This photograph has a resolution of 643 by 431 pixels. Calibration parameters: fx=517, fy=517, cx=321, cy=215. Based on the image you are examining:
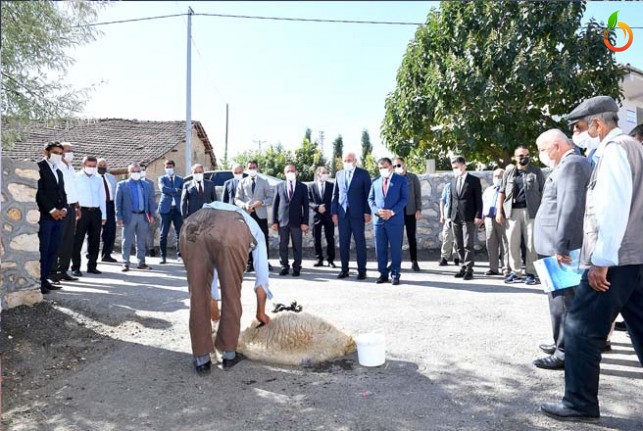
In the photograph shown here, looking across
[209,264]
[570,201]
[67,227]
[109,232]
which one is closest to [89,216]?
[67,227]

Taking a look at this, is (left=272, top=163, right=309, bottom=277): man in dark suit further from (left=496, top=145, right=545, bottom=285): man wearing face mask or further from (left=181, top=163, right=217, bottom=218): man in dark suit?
(left=496, top=145, right=545, bottom=285): man wearing face mask

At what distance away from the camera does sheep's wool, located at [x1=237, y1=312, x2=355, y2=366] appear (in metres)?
4.47

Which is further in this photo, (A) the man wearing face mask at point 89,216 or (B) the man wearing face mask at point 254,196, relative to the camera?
(B) the man wearing face mask at point 254,196

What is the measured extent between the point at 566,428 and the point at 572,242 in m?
1.34

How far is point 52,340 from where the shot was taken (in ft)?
17.1

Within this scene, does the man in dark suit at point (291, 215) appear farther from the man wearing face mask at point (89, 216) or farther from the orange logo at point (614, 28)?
the orange logo at point (614, 28)

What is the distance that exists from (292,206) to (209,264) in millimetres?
5580

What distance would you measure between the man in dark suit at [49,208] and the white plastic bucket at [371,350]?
16.9 ft

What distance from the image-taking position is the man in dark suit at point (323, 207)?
1088cm

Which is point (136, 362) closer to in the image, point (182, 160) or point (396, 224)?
point (396, 224)

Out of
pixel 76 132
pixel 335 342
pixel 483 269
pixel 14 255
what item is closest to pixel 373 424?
pixel 335 342

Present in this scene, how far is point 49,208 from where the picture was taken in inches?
292

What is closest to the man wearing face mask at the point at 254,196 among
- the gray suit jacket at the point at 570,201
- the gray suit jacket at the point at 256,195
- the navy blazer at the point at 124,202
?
the gray suit jacket at the point at 256,195

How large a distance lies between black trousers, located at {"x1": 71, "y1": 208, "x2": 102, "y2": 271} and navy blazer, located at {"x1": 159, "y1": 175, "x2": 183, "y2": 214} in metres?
1.79
